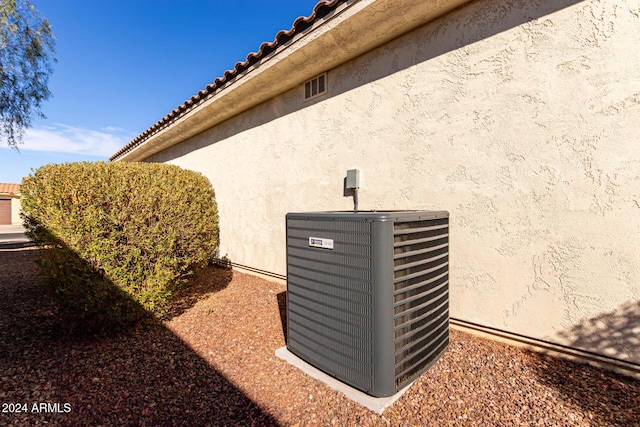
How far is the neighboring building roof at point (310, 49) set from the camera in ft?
10.6

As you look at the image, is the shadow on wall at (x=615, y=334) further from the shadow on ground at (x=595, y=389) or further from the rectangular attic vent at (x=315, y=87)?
the rectangular attic vent at (x=315, y=87)

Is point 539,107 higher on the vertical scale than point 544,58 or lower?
lower

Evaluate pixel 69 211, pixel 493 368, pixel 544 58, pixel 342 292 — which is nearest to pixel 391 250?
pixel 342 292

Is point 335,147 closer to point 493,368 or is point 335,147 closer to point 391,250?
point 391,250

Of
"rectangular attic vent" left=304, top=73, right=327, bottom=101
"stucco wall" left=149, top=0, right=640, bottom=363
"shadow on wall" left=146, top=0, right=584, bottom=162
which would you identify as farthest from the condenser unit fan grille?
"rectangular attic vent" left=304, top=73, right=327, bottom=101

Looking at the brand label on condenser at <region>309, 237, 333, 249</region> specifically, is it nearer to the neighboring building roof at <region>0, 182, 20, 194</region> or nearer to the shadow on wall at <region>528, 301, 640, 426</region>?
the shadow on wall at <region>528, 301, 640, 426</region>

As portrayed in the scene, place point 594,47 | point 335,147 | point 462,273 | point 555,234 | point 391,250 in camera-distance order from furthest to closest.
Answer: point 335,147 → point 462,273 → point 555,234 → point 594,47 → point 391,250

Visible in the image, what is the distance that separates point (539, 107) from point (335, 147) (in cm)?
265

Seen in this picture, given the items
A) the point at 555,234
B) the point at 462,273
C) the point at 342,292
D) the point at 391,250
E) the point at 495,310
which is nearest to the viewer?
the point at 391,250

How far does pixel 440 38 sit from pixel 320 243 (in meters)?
3.03

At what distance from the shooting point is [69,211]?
120 inches

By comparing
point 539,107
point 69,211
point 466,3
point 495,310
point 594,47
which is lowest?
point 495,310

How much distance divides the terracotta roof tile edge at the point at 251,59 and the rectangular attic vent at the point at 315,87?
86cm

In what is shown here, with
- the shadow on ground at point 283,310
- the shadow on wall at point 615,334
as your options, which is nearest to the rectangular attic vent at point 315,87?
the shadow on ground at point 283,310
